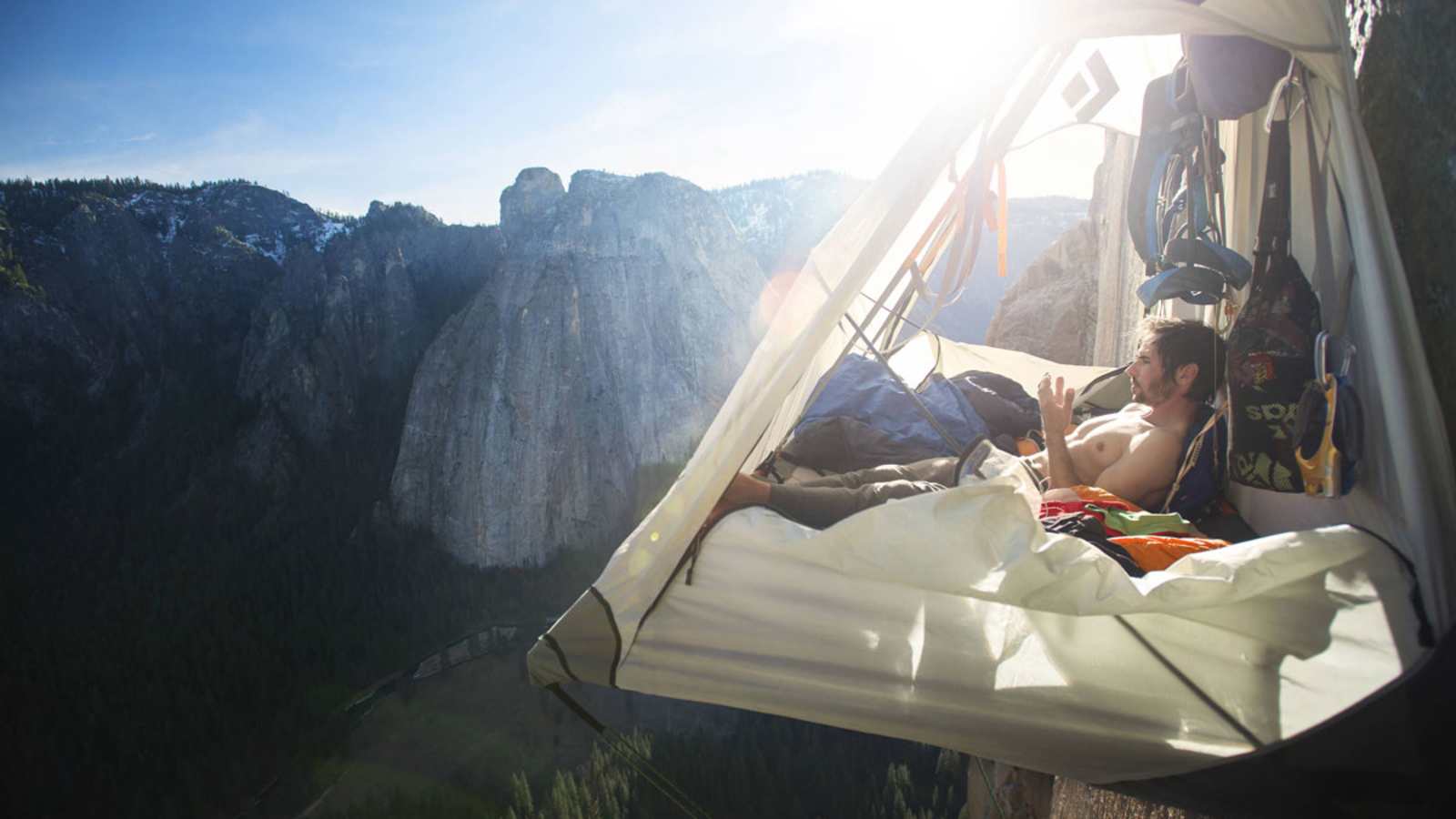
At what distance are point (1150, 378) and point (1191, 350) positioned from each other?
20 centimetres

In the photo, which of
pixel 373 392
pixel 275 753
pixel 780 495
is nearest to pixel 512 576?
pixel 275 753

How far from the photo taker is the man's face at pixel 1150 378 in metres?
2.91

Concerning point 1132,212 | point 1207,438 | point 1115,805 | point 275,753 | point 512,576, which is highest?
point 1132,212

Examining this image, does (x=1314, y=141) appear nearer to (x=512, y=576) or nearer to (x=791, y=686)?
(x=791, y=686)

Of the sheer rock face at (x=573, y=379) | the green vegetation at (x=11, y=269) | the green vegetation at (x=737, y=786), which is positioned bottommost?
the green vegetation at (x=737, y=786)

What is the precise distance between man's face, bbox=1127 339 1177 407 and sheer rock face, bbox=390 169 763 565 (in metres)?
27.4

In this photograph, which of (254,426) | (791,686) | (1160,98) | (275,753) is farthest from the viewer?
(254,426)

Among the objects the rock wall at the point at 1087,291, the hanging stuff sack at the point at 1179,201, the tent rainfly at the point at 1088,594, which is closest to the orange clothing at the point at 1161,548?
the tent rainfly at the point at 1088,594

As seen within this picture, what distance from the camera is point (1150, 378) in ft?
9.64

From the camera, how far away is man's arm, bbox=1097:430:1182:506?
9.14 feet

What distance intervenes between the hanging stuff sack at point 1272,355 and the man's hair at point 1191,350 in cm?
72

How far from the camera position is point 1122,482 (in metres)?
2.82

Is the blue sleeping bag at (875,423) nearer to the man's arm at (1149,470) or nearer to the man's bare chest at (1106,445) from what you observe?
the man's bare chest at (1106,445)

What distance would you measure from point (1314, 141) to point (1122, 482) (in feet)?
4.36
